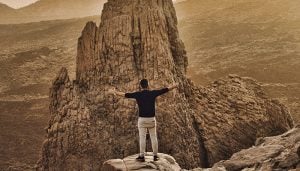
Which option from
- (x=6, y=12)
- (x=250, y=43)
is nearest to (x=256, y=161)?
(x=250, y=43)

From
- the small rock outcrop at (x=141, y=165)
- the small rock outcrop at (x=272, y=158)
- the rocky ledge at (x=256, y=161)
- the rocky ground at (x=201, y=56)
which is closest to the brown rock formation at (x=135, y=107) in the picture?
the small rock outcrop at (x=272, y=158)

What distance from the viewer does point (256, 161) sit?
1184cm

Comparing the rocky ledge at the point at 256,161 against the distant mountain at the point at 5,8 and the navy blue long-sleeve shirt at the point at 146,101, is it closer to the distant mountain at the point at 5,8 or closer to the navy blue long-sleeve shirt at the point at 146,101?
the navy blue long-sleeve shirt at the point at 146,101

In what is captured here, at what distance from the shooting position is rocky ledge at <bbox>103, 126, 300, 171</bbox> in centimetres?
1029

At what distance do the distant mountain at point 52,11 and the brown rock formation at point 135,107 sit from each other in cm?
10718

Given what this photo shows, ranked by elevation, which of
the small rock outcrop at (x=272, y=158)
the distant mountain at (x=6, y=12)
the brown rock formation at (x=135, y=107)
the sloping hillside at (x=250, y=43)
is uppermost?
the distant mountain at (x=6, y=12)

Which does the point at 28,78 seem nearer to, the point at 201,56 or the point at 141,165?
the point at 201,56

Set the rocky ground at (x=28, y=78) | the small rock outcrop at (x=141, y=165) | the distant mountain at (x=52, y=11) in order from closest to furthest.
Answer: the small rock outcrop at (x=141, y=165) < the rocky ground at (x=28, y=78) < the distant mountain at (x=52, y=11)

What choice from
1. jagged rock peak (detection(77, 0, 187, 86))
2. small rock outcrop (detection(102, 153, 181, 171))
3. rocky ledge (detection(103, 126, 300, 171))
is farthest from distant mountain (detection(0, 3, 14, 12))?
small rock outcrop (detection(102, 153, 181, 171))

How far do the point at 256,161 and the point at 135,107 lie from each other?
541 centimetres

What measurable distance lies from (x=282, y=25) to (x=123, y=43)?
4444cm

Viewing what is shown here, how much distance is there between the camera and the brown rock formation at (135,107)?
52.0ft

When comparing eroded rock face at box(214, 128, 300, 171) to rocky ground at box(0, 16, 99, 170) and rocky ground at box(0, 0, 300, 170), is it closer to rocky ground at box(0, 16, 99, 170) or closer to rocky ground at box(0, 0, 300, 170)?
rocky ground at box(0, 16, 99, 170)

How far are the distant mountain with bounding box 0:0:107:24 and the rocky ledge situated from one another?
11371 centimetres
